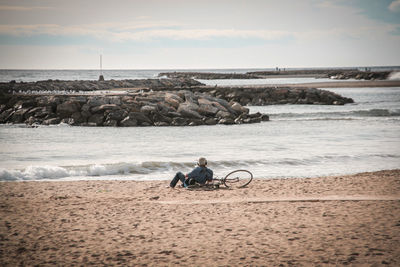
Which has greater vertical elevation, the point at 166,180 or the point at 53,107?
the point at 53,107

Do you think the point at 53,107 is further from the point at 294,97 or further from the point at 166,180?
the point at 294,97

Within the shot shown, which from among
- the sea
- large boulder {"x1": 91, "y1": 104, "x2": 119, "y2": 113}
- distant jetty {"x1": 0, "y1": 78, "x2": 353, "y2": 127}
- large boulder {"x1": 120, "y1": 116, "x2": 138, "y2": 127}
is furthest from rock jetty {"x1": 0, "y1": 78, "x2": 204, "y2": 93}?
the sea

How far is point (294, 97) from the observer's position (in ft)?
141

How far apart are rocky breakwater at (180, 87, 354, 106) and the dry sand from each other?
32.5 m

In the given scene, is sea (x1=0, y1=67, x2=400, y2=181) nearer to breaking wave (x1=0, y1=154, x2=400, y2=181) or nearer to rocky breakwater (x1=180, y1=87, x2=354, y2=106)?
breaking wave (x1=0, y1=154, x2=400, y2=181)

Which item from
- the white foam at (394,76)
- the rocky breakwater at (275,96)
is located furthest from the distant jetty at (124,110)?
the white foam at (394,76)

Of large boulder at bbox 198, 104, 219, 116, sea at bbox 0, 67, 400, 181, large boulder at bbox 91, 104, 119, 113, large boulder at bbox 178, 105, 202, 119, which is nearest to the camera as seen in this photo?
sea at bbox 0, 67, 400, 181

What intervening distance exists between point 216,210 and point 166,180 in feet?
13.4

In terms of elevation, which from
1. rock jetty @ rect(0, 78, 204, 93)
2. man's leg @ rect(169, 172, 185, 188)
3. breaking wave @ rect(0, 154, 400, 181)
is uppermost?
rock jetty @ rect(0, 78, 204, 93)

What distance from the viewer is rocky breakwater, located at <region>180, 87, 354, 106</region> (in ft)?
138

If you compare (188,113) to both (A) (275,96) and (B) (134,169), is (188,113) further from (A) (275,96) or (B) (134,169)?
(A) (275,96)

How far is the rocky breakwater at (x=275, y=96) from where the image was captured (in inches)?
1652

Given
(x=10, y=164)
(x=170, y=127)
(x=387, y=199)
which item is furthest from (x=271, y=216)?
(x=170, y=127)

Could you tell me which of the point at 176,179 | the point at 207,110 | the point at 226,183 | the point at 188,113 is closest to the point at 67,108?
the point at 188,113
